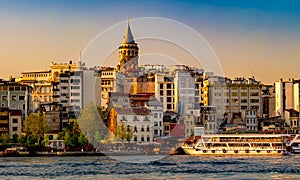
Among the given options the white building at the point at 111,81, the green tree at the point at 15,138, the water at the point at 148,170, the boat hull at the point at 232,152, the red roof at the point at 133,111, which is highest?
the white building at the point at 111,81

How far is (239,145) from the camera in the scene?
3459 centimetres

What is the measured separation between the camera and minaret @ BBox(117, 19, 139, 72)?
52656 millimetres

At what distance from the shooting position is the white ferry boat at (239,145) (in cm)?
3425

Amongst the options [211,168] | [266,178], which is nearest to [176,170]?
[211,168]

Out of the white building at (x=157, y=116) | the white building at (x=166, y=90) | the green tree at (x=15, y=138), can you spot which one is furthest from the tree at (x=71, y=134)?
the white building at (x=166, y=90)

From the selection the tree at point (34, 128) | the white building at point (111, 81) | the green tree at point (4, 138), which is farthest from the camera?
the white building at point (111, 81)

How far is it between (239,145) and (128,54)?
2031 cm

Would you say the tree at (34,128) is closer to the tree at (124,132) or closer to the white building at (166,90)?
the tree at (124,132)

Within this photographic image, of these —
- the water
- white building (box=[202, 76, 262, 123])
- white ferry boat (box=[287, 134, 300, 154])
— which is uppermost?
white building (box=[202, 76, 262, 123])

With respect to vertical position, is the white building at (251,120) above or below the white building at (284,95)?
below

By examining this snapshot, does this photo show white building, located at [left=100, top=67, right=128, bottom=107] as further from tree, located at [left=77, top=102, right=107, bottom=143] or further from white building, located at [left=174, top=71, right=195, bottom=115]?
tree, located at [left=77, top=102, right=107, bottom=143]

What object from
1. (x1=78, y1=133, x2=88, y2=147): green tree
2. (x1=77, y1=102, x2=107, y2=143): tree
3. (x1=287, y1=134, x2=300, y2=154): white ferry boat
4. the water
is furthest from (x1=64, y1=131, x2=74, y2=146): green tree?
(x1=287, y1=134, x2=300, y2=154): white ferry boat

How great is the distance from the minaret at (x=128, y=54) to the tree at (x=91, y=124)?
584 inches

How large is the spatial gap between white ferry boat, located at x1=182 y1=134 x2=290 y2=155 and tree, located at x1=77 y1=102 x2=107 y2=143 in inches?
176
